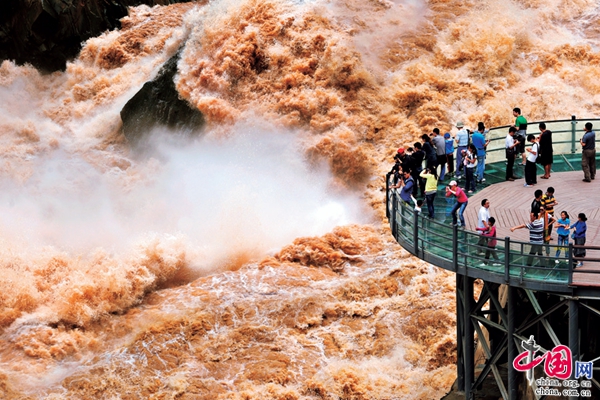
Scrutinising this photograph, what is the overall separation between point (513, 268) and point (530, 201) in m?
3.34

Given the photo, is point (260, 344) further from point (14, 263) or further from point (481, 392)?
point (14, 263)

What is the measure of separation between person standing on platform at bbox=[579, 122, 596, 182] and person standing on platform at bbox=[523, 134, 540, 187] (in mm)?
875

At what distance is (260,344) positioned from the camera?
21.0m

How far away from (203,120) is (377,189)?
733 cm

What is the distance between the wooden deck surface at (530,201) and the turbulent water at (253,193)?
4.64 metres

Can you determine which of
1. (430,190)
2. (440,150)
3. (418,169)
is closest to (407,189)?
(430,190)

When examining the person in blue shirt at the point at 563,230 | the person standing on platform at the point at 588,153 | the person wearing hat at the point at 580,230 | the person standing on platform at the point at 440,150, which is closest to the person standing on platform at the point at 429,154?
the person standing on platform at the point at 440,150

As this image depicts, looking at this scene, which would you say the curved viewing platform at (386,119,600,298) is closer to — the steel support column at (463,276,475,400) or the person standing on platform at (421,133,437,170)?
the person standing on platform at (421,133,437,170)

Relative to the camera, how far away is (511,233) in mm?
15000

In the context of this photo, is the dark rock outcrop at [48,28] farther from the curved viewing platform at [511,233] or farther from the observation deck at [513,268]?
the observation deck at [513,268]

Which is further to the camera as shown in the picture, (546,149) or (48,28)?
(48,28)

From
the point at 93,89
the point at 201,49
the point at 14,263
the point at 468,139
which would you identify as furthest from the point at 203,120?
the point at 468,139

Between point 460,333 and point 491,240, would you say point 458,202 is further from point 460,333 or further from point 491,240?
point 460,333

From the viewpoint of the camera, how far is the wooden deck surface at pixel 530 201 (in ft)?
49.3
